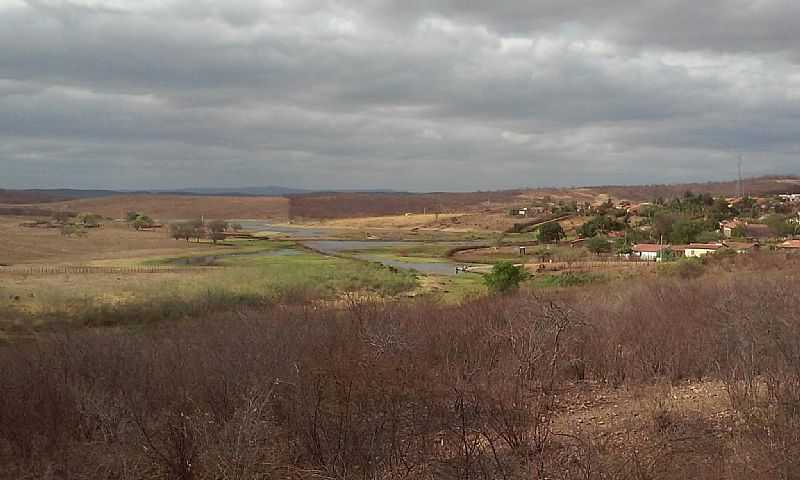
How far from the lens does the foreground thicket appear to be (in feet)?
27.9

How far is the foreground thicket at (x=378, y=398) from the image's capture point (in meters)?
8.50

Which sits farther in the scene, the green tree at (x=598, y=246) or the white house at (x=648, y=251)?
the green tree at (x=598, y=246)

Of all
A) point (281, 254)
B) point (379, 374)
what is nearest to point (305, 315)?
point (379, 374)

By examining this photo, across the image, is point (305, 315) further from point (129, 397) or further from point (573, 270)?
point (573, 270)

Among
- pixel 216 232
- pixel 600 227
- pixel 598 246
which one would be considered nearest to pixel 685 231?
pixel 598 246

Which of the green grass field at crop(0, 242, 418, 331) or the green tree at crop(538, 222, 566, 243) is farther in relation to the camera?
the green tree at crop(538, 222, 566, 243)

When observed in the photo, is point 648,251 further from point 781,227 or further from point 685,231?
point 781,227

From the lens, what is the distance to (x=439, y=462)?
8.69m

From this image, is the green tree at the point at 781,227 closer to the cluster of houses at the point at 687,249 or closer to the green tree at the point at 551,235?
the cluster of houses at the point at 687,249

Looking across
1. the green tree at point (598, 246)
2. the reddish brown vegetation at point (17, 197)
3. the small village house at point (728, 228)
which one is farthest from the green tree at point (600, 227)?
→ the reddish brown vegetation at point (17, 197)

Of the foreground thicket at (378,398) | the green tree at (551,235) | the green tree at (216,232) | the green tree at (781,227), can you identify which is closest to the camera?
the foreground thicket at (378,398)

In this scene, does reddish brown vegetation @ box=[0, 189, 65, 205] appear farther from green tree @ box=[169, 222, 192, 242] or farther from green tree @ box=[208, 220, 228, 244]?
green tree @ box=[208, 220, 228, 244]

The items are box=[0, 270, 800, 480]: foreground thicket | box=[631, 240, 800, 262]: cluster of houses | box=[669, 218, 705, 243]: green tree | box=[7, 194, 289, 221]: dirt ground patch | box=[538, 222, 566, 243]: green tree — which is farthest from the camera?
box=[7, 194, 289, 221]: dirt ground patch

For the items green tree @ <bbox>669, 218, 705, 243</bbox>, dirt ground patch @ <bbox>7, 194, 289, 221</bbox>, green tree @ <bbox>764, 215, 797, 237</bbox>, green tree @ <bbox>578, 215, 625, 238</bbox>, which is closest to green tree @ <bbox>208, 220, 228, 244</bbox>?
dirt ground patch @ <bbox>7, 194, 289, 221</bbox>
